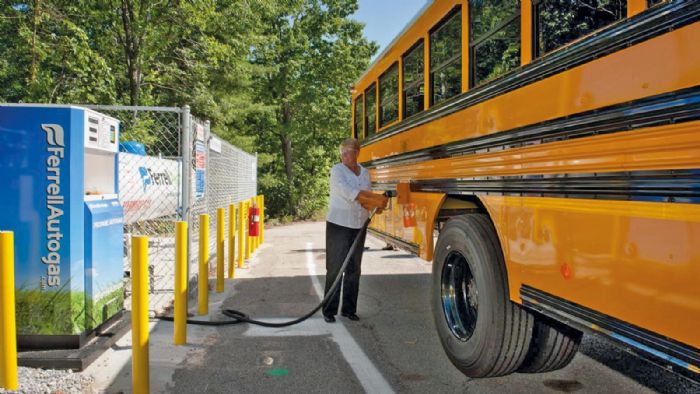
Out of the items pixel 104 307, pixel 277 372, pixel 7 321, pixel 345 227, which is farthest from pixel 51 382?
pixel 345 227

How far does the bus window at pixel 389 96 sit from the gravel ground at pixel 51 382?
416 centimetres

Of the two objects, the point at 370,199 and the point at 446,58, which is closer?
the point at 446,58

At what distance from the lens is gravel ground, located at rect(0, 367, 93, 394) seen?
3498 mm

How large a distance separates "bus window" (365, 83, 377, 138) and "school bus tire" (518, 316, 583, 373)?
460 cm

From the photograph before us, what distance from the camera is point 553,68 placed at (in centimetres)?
292

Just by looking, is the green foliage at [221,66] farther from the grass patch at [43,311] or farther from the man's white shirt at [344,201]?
the grass patch at [43,311]

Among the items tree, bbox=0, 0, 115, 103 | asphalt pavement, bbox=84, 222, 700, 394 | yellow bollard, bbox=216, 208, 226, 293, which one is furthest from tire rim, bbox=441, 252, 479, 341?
tree, bbox=0, 0, 115, 103

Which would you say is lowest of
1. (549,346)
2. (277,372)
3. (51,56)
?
(277,372)

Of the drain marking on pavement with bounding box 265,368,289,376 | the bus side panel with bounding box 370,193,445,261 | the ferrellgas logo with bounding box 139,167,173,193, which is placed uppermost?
the ferrellgas logo with bounding box 139,167,173,193

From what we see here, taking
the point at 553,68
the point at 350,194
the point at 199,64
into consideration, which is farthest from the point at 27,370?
the point at 199,64

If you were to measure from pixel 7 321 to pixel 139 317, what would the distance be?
0.77 meters

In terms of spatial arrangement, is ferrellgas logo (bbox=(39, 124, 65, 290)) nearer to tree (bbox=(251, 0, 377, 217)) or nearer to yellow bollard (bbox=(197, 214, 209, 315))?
yellow bollard (bbox=(197, 214, 209, 315))

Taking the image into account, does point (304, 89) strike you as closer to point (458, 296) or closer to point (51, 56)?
point (51, 56)

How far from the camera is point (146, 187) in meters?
7.25
